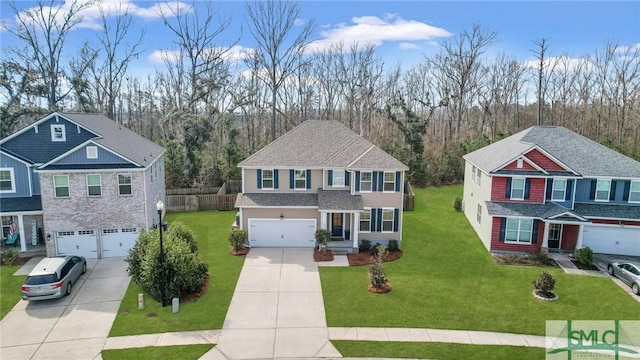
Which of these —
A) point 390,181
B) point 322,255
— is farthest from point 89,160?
point 390,181

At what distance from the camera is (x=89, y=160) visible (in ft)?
72.7

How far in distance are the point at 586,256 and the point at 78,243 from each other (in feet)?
91.5

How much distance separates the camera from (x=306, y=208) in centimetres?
2403

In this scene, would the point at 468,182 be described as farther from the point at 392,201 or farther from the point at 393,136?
the point at 393,136

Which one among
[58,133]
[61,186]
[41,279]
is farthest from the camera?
[58,133]

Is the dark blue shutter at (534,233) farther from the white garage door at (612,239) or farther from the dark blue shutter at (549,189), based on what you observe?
the white garage door at (612,239)

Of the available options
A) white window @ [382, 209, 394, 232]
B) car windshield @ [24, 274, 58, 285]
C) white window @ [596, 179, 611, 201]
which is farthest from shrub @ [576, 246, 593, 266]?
car windshield @ [24, 274, 58, 285]

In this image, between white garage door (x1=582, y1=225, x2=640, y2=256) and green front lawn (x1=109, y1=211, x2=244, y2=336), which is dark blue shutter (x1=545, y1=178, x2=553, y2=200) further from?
green front lawn (x1=109, y1=211, x2=244, y2=336)

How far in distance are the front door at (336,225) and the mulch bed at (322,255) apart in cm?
158

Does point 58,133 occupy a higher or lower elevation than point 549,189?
higher

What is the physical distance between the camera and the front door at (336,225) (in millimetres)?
24641

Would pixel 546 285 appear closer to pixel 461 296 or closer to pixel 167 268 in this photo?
pixel 461 296

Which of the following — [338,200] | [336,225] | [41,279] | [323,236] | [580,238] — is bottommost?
[41,279]

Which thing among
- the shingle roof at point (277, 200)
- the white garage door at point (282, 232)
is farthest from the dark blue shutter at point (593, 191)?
the white garage door at point (282, 232)
